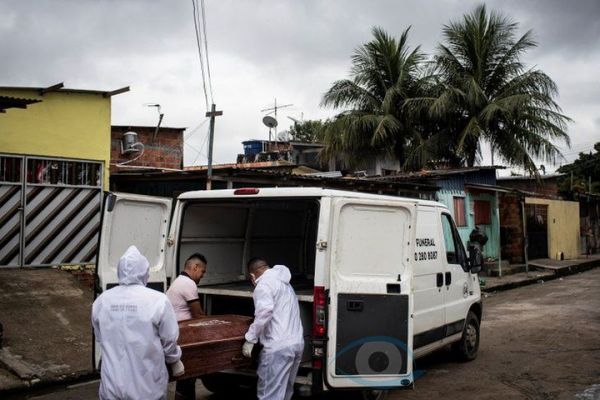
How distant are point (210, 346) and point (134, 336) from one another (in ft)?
3.14

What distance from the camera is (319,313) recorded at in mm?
5059

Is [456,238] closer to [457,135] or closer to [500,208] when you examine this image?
[500,208]

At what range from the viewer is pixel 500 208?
879 inches

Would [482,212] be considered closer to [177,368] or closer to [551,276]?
[551,276]

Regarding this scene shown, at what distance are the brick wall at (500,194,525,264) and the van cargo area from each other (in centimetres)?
1565

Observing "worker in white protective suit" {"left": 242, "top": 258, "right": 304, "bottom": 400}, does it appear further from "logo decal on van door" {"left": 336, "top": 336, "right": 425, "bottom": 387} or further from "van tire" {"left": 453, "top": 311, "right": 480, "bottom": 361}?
"van tire" {"left": 453, "top": 311, "right": 480, "bottom": 361}

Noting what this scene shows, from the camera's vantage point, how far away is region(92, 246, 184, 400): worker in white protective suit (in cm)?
388

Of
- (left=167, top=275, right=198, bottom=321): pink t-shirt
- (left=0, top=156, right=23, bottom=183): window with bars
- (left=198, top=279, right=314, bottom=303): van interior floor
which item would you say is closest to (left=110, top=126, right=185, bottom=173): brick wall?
(left=0, top=156, right=23, bottom=183): window with bars

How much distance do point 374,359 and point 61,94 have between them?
31.6 ft

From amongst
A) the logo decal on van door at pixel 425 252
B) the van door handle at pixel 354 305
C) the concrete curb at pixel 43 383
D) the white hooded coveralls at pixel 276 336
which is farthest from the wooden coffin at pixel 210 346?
the concrete curb at pixel 43 383

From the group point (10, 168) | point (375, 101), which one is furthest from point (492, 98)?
point (10, 168)

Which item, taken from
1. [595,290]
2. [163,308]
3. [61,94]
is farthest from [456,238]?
[595,290]

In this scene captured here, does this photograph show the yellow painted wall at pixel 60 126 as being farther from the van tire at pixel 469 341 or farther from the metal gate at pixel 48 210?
the van tire at pixel 469 341

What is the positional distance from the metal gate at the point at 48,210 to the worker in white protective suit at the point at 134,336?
27.9 feet
